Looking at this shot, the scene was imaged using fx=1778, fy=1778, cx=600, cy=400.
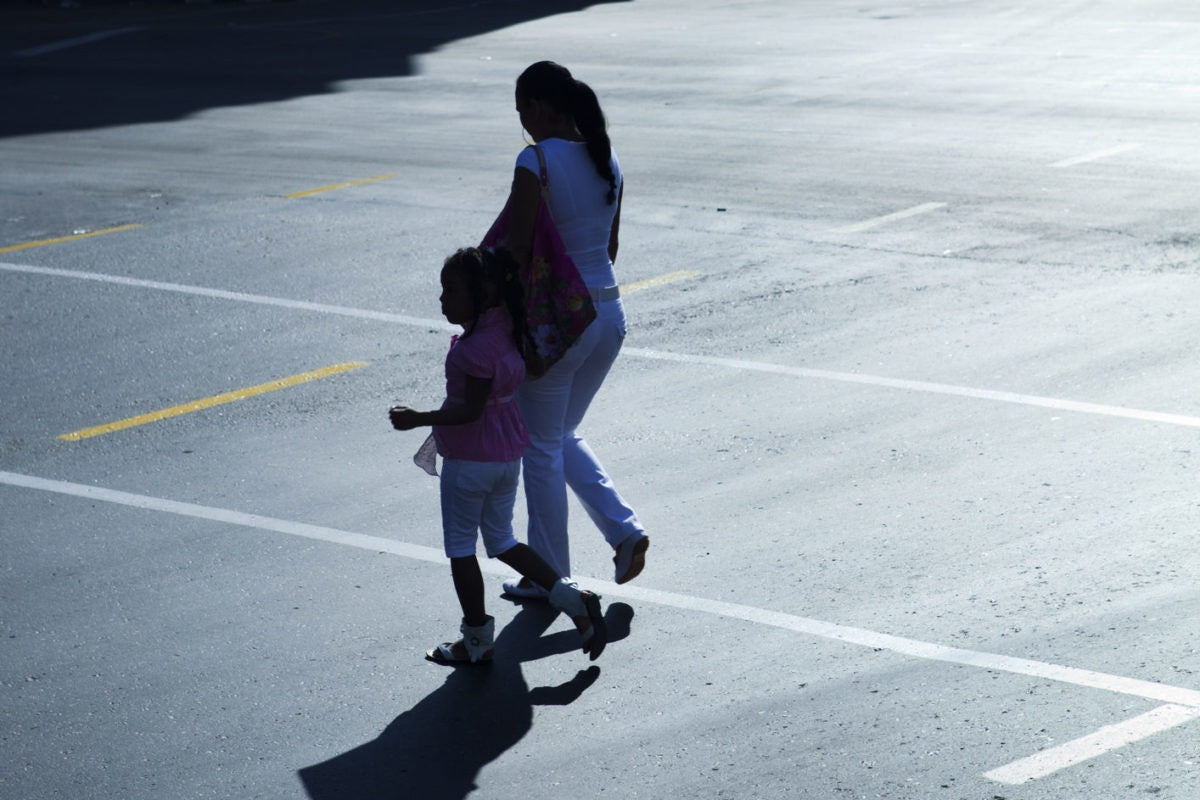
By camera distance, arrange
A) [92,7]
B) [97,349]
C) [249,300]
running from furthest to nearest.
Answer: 1. [92,7]
2. [249,300]
3. [97,349]

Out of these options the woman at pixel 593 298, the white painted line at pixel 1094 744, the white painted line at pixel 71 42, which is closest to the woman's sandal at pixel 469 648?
the woman at pixel 593 298

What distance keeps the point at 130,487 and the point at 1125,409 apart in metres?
5.06

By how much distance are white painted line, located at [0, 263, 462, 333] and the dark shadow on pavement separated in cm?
822

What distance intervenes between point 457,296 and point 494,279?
0.16m

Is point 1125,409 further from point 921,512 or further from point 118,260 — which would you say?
point 118,260

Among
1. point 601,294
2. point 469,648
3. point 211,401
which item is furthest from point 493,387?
point 211,401

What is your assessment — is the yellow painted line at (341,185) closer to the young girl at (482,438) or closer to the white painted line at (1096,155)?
the white painted line at (1096,155)

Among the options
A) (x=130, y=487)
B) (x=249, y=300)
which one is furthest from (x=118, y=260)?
(x=130, y=487)

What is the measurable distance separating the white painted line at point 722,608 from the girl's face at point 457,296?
1.54 m

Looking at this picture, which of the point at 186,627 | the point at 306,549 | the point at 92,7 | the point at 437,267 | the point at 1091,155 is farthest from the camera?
the point at 92,7

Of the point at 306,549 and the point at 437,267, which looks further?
the point at 437,267

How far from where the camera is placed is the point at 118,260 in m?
14.0

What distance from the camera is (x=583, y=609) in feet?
21.2

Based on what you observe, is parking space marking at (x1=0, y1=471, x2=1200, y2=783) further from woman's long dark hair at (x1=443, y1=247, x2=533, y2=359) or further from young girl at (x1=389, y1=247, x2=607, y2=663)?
woman's long dark hair at (x1=443, y1=247, x2=533, y2=359)
